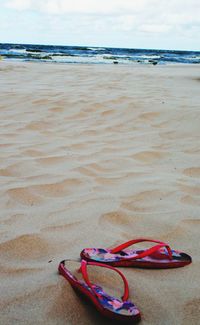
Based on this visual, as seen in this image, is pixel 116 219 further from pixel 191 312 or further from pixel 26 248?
pixel 191 312

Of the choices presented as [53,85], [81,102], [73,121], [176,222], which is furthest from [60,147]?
[53,85]

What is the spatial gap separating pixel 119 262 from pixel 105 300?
1.04 ft

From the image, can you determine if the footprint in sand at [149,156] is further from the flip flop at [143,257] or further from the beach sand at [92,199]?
the flip flop at [143,257]

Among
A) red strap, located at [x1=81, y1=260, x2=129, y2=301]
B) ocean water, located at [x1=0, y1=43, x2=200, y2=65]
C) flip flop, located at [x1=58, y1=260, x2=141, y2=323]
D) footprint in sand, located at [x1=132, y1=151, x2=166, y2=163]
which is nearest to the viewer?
flip flop, located at [x1=58, y1=260, x2=141, y2=323]

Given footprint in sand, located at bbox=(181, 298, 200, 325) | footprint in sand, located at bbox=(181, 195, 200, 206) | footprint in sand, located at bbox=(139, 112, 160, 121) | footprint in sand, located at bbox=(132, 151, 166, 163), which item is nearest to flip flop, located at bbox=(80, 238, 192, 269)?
footprint in sand, located at bbox=(181, 298, 200, 325)

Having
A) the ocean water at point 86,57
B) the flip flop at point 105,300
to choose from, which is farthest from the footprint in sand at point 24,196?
the ocean water at point 86,57

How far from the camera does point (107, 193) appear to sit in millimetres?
2346

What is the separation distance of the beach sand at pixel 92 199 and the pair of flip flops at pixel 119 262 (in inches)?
1.5

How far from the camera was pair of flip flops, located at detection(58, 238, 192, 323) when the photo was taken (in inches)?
50.3

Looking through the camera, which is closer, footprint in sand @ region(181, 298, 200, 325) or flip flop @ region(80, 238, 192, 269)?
footprint in sand @ region(181, 298, 200, 325)

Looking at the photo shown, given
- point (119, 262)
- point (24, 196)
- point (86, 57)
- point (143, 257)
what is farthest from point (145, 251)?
point (86, 57)

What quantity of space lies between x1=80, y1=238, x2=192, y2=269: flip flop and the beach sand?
0.04 m

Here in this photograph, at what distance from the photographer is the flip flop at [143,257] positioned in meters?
1.59

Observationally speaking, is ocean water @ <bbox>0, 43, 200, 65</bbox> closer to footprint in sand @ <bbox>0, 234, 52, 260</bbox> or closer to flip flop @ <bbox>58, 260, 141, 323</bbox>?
footprint in sand @ <bbox>0, 234, 52, 260</bbox>
